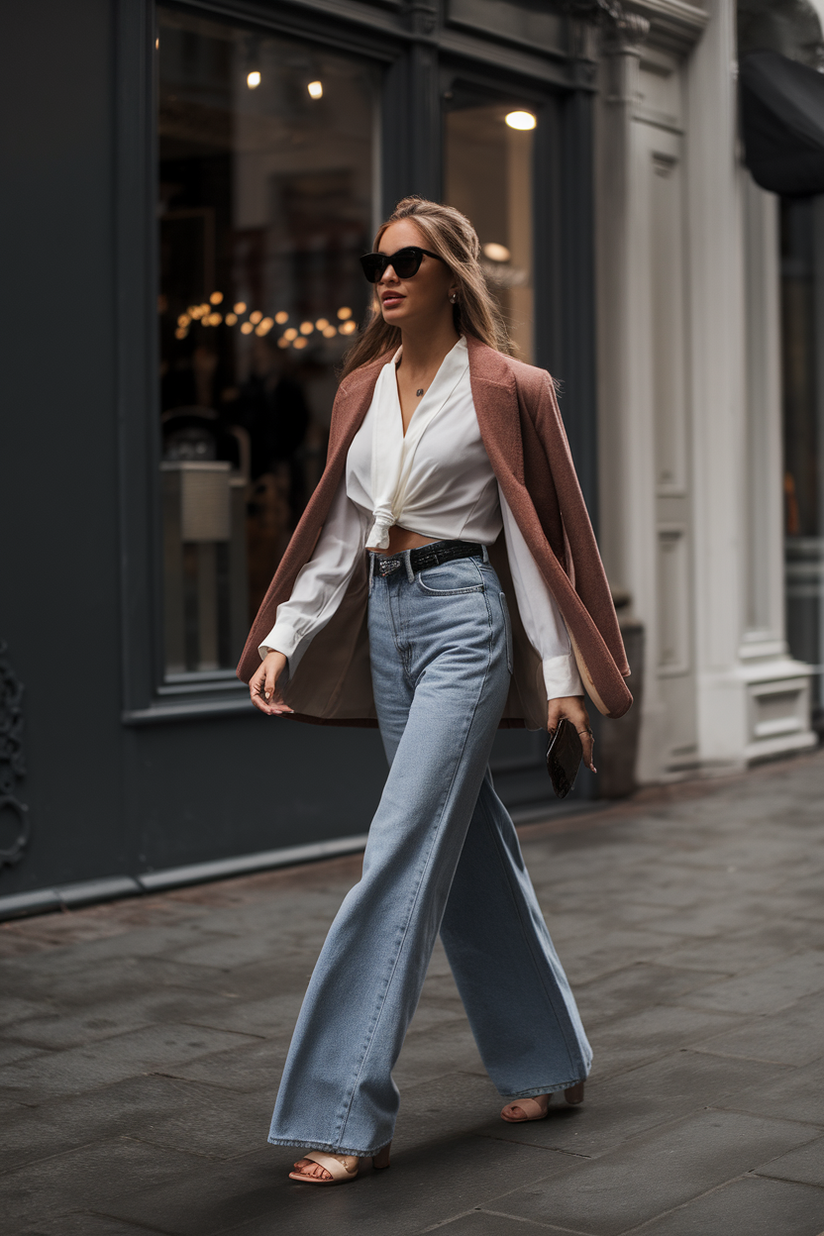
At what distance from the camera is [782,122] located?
9016mm

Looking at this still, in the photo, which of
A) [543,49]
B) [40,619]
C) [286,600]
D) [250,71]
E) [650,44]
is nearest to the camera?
[286,600]

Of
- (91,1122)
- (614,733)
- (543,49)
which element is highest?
(543,49)

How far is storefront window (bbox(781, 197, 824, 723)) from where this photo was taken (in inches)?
408

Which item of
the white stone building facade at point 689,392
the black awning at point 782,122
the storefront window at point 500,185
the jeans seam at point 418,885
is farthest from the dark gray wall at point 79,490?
the black awning at point 782,122

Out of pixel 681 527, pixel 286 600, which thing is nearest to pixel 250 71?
pixel 681 527

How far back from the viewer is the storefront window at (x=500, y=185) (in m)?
8.04

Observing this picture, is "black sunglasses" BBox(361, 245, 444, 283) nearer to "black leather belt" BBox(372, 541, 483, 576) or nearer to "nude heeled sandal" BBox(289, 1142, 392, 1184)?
"black leather belt" BBox(372, 541, 483, 576)

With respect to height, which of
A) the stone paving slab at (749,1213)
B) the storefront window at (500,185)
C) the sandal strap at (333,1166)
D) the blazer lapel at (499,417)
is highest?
the storefront window at (500,185)

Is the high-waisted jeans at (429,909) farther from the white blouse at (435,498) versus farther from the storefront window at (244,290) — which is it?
the storefront window at (244,290)

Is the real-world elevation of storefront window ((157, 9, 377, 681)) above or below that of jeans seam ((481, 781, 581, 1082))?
above

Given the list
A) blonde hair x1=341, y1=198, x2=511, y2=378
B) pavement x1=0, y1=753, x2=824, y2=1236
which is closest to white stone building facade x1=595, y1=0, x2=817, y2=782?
pavement x1=0, y1=753, x2=824, y2=1236

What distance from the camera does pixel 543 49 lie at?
8.19m

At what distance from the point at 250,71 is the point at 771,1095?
17.1 ft

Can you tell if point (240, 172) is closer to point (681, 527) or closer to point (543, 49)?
point (543, 49)
